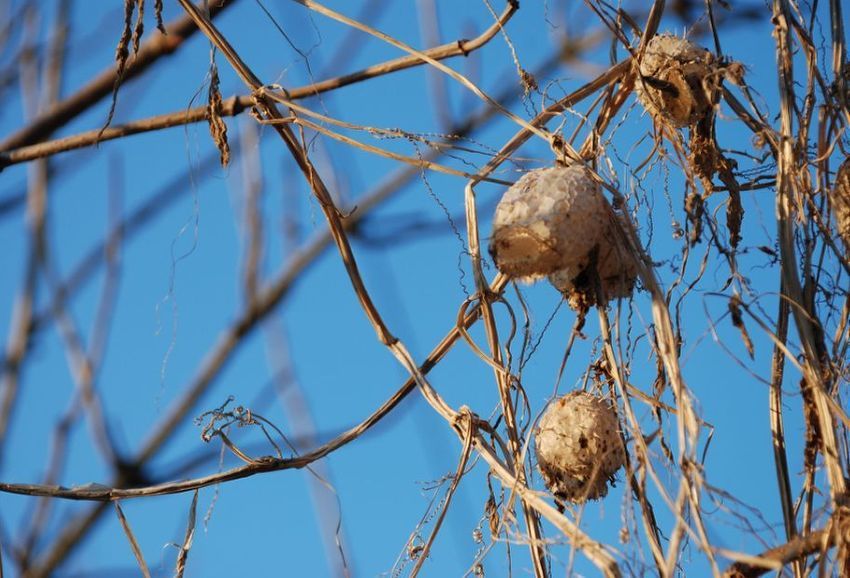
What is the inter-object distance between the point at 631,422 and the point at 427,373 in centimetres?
21

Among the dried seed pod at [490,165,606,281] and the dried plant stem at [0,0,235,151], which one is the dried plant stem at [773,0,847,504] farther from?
the dried plant stem at [0,0,235,151]

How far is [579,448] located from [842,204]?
301mm

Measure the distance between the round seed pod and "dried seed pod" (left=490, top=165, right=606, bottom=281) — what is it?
0.44ft

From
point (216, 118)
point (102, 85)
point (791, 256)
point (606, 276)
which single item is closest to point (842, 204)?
point (791, 256)

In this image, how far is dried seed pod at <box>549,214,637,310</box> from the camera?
90 cm

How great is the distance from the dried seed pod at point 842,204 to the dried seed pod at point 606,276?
0.19 meters

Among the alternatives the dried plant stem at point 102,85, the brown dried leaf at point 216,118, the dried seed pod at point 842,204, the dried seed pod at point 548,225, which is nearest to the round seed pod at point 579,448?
the dried seed pod at point 548,225

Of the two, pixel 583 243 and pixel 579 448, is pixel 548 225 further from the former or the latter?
pixel 579 448

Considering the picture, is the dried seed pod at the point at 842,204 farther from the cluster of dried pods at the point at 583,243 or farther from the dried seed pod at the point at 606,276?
the dried seed pod at the point at 606,276

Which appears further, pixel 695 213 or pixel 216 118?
pixel 216 118

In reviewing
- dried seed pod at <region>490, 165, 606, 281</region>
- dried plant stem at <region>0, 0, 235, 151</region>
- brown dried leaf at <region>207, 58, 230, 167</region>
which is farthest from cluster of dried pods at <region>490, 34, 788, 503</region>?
dried plant stem at <region>0, 0, 235, 151</region>

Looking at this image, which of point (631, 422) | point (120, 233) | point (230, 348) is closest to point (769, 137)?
point (631, 422)

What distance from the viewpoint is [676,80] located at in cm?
99

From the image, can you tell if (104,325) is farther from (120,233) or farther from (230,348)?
(230,348)
